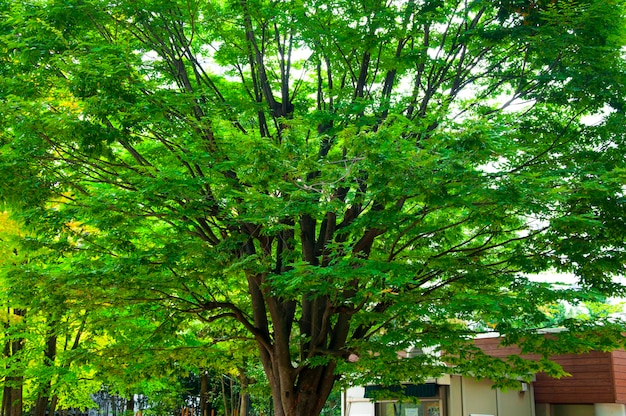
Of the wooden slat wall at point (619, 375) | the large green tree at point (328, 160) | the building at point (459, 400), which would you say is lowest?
the building at point (459, 400)

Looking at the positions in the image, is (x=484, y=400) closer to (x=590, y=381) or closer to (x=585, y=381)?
(x=585, y=381)

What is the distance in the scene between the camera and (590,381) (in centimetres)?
1440

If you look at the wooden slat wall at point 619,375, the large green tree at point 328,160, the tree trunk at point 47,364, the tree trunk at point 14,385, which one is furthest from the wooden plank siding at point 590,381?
the tree trunk at point 14,385

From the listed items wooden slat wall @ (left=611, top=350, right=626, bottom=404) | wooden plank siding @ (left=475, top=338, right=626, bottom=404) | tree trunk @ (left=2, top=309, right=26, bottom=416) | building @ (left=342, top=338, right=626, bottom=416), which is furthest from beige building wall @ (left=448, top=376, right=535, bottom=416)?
tree trunk @ (left=2, top=309, right=26, bottom=416)

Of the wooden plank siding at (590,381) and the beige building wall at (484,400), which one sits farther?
the beige building wall at (484,400)

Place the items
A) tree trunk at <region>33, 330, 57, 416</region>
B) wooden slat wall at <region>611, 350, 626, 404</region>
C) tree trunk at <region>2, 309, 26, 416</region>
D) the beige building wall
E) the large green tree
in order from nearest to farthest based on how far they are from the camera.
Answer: the large green tree
tree trunk at <region>33, 330, 57, 416</region>
tree trunk at <region>2, 309, 26, 416</region>
wooden slat wall at <region>611, 350, 626, 404</region>
the beige building wall

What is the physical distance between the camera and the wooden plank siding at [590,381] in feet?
45.9

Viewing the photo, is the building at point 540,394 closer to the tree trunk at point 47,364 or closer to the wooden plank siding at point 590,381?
the wooden plank siding at point 590,381

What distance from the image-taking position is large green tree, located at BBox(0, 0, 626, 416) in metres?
7.25

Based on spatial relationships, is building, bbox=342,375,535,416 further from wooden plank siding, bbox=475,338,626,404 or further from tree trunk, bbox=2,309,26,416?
tree trunk, bbox=2,309,26,416

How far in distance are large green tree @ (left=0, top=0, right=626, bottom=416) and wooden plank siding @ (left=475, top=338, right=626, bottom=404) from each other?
217 inches

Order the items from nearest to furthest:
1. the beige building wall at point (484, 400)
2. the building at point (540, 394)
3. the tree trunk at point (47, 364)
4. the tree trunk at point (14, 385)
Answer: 1. the tree trunk at point (47, 364)
2. the tree trunk at point (14, 385)
3. the building at point (540, 394)
4. the beige building wall at point (484, 400)

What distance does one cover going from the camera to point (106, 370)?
34.1 feet

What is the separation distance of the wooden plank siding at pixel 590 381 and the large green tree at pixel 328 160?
5501 mm
